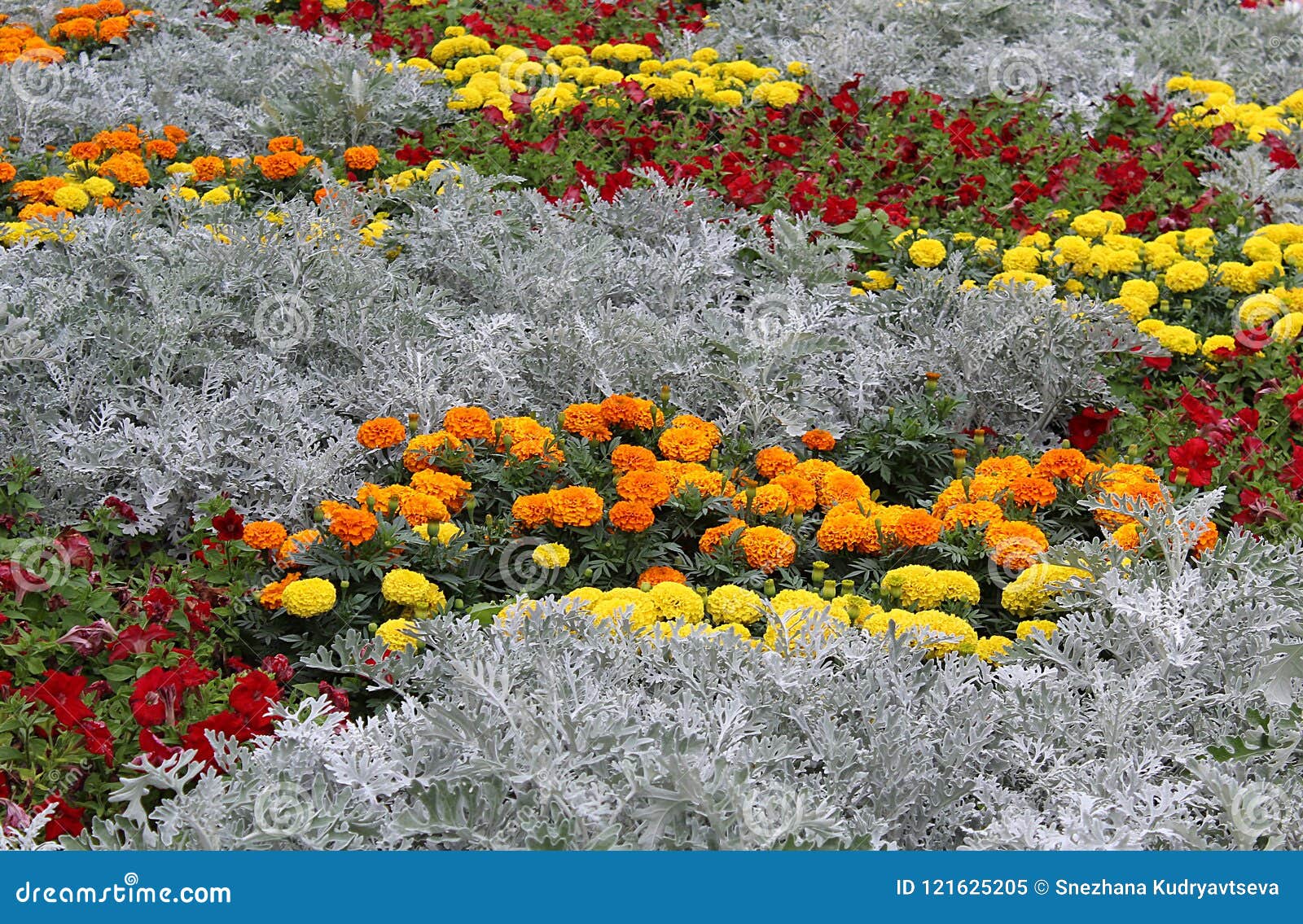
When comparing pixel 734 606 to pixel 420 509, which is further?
pixel 420 509

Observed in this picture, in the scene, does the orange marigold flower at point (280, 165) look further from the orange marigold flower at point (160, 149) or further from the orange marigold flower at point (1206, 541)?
the orange marigold flower at point (1206, 541)

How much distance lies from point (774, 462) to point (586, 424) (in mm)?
505

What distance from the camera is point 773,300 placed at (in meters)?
4.18

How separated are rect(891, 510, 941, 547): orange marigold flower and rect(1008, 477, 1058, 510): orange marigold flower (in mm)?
275

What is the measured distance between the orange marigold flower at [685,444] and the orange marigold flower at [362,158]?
2475 millimetres

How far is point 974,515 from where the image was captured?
3.33 meters

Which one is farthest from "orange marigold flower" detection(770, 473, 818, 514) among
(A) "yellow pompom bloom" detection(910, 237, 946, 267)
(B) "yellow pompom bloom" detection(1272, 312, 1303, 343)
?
(B) "yellow pompom bloom" detection(1272, 312, 1303, 343)

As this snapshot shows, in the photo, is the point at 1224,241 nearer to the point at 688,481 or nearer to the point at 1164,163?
the point at 1164,163

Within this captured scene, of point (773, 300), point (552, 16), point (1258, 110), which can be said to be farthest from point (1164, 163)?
point (552, 16)

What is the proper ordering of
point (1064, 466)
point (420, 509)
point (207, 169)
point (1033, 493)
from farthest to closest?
point (207, 169) < point (1064, 466) < point (1033, 493) < point (420, 509)

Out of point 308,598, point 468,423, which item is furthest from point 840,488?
point 308,598

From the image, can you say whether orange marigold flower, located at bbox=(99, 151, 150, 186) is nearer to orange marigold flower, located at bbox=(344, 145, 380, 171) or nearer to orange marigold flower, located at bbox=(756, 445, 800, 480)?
orange marigold flower, located at bbox=(344, 145, 380, 171)

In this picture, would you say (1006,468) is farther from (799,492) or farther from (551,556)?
(551,556)

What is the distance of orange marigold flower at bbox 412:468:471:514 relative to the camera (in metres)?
3.26
